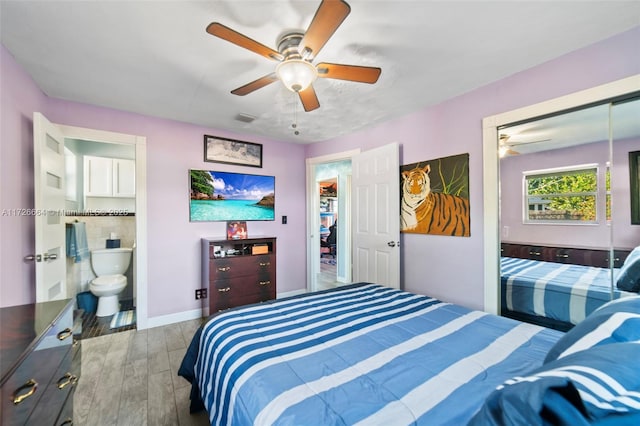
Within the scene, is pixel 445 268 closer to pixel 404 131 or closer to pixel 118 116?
pixel 404 131

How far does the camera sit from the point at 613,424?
50cm

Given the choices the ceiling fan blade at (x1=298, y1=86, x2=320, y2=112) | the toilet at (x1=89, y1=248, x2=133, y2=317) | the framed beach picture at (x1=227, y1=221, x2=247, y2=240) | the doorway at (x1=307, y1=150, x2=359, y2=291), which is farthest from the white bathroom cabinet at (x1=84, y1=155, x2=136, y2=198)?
the ceiling fan blade at (x1=298, y1=86, x2=320, y2=112)

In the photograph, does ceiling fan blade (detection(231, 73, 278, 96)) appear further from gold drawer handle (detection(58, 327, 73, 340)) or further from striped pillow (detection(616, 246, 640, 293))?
striped pillow (detection(616, 246, 640, 293))

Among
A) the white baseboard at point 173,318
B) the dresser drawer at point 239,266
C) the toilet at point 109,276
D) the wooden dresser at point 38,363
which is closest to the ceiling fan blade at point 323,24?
the wooden dresser at point 38,363

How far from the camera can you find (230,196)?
3.61 m

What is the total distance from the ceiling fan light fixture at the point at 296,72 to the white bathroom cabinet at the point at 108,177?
121 inches

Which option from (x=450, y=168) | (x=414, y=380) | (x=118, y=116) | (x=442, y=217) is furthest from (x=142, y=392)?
(x=450, y=168)

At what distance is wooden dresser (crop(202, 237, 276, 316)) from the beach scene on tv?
0.40 metres

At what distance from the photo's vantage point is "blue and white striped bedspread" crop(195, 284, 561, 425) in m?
0.89

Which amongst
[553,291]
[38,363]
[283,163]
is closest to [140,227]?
[283,163]

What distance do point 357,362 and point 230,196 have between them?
293 cm

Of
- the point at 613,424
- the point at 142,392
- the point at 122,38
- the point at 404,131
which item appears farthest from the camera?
the point at 404,131

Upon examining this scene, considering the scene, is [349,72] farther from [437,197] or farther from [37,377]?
[37,377]

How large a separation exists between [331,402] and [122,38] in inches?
93.3
